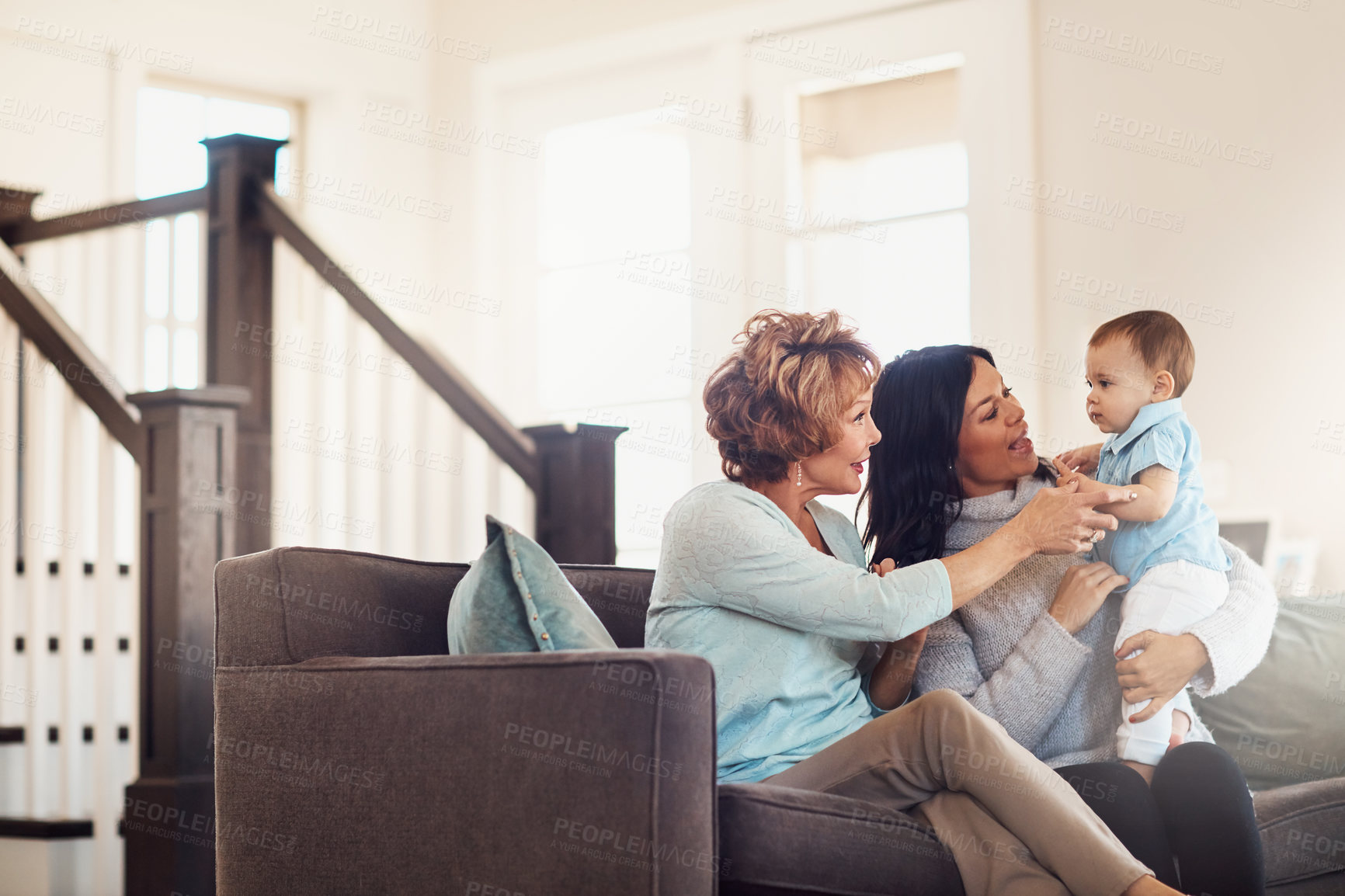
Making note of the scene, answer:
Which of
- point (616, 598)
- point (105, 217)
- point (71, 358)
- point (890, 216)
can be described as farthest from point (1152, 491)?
point (105, 217)

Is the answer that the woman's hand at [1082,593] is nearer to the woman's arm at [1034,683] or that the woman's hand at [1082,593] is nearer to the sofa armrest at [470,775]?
the woman's arm at [1034,683]

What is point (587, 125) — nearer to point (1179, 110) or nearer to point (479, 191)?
point (479, 191)

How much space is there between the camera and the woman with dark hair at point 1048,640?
1713 mm

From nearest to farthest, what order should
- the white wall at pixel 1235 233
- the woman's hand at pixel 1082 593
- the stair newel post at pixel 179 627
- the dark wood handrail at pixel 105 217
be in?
the woman's hand at pixel 1082 593, the stair newel post at pixel 179 627, the dark wood handrail at pixel 105 217, the white wall at pixel 1235 233

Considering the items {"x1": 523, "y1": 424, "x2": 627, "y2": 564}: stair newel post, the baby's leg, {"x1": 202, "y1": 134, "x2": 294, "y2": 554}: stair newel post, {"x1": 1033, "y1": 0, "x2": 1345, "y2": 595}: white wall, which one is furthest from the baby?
{"x1": 202, "y1": 134, "x2": 294, "y2": 554}: stair newel post

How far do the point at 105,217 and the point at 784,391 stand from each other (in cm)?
228

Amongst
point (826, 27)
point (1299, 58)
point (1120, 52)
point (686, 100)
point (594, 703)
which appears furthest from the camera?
point (686, 100)

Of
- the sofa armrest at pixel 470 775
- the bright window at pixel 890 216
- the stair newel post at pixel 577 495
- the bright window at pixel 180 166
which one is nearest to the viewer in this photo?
the sofa armrest at pixel 470 775

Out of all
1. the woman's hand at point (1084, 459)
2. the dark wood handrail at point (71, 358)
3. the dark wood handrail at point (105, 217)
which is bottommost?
the woman's hand at point (1084, 459)

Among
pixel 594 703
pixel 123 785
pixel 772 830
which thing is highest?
pixel 594 703

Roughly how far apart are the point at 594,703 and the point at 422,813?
0.96 ft

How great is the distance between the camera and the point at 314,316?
3324mm

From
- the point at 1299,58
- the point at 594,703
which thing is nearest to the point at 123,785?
the point at 594,703

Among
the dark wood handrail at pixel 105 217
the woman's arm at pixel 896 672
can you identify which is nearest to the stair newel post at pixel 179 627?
the dark wood handrail at pixel 105 217
